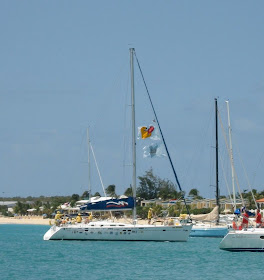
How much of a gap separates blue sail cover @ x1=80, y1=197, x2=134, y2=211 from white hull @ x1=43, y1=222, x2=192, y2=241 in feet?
3.45

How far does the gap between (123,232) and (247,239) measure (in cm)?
1256

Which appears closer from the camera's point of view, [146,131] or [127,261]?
[127,261]

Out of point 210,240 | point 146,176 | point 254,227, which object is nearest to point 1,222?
point 146,176

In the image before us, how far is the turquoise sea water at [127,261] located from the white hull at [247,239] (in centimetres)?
38

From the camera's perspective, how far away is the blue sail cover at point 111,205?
54188 millimetres

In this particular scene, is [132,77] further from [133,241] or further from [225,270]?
[225,270]

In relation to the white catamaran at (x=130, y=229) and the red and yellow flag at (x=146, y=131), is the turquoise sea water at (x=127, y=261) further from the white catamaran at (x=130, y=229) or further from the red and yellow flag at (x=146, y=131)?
the red and yellow flag at (x=146, y=131)

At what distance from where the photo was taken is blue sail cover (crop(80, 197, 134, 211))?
54188mm

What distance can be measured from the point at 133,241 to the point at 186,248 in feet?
13.0

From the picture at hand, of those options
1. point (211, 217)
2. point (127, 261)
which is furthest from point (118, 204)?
point (211, 217)

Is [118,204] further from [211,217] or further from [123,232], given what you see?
[211,217]

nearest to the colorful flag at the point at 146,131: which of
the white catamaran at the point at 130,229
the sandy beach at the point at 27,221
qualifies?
the white catamaran at the point at 130,229

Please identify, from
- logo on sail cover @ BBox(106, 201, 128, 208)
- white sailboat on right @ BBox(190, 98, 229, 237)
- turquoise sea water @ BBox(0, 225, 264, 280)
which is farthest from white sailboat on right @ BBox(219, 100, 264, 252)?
white sailboat on right @ BBox(190, 98, 229, 237)

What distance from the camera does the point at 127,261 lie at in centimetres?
4316
